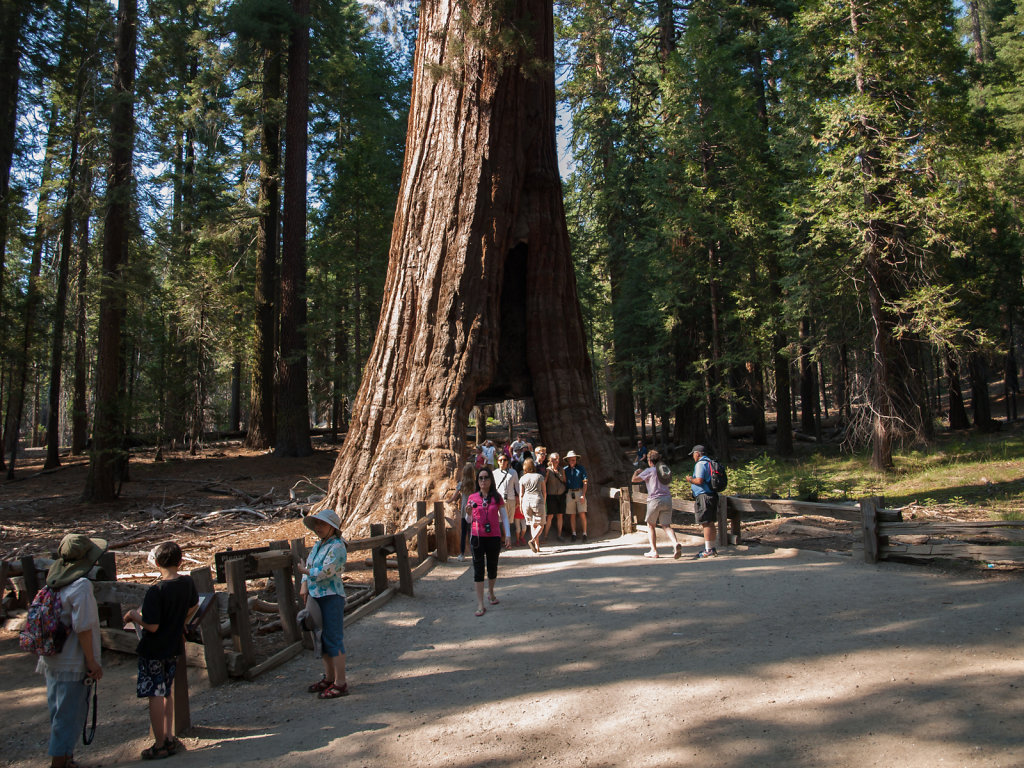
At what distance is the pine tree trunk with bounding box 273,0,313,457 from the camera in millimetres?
23016

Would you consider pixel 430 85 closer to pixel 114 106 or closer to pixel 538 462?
pixel 538 462

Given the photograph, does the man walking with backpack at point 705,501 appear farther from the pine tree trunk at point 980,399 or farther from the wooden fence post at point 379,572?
the pine tree trunk at point 980,399

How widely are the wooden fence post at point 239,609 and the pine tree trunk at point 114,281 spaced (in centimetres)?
1206

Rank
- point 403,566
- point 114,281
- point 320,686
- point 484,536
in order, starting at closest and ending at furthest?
point 320,686, point 484,536, point 403,566, point 114,281

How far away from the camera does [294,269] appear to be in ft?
77.1

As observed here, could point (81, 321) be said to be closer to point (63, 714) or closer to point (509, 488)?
point (509, 488)

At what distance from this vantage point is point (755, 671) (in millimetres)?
5465

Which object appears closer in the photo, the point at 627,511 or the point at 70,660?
the point at 70,660

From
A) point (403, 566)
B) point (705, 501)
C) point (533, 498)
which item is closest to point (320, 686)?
point (403, 566)

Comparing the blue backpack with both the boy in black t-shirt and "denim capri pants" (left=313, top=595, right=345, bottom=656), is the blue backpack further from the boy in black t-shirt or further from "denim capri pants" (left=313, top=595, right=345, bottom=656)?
the boy in black t-shirt

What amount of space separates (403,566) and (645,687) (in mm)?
3924

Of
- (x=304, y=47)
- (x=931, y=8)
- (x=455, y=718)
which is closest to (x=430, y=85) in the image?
(x=455, y=718)

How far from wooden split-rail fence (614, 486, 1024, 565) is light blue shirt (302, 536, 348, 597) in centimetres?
686

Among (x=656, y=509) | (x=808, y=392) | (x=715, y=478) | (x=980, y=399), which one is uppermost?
(x=808, y=392)
